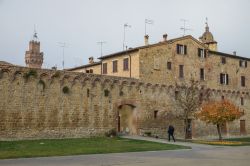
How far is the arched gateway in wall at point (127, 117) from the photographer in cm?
3679

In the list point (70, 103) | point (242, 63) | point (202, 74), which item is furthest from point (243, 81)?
point (70, 103)

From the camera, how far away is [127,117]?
38.4 metres

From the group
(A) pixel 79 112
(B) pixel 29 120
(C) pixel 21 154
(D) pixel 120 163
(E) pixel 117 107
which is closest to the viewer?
(D) pixel 120 163

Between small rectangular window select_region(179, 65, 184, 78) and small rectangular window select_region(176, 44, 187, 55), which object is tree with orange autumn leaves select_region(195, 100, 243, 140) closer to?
small rectangular window select_region(179, 65, 184, 78)

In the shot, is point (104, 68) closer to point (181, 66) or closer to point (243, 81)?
point (181, 66)

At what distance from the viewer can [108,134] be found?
112 ft

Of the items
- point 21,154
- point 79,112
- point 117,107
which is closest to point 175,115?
point 117,107

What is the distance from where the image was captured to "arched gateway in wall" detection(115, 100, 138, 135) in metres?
36.8

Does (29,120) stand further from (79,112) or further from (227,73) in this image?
(227,73)

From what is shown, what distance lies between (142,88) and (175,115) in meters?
5.78


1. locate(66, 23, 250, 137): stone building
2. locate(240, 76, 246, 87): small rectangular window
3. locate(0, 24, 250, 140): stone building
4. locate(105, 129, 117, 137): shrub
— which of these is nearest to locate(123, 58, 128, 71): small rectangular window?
locate(66, 23, 250, 137): stone building

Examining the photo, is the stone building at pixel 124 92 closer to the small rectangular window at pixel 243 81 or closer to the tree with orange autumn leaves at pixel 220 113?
the small rectangular window at pixel 243 81

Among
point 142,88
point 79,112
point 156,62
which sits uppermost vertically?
point 156,62

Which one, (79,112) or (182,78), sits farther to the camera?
(182,78)
